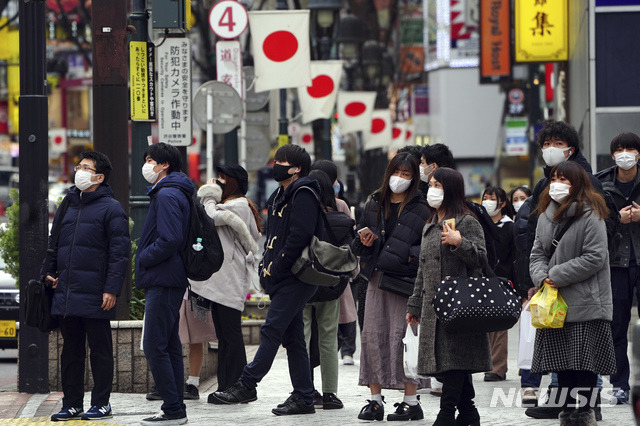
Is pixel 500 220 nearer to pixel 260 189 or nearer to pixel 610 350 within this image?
pixel 610 350

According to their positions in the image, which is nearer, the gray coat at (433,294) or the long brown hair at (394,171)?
the gray coat at (433,294)

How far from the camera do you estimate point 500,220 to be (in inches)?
457

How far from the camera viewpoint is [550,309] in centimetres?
779

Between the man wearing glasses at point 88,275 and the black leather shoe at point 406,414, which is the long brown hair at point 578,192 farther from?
the man wearing glasses at point 88,275

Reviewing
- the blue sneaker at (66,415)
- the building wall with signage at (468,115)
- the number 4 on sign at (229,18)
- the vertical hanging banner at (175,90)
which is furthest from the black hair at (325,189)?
the building wall with signage at (468,115)

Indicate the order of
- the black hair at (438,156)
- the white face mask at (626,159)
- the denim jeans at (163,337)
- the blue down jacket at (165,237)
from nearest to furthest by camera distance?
the blue down jacket at (165,237) < the denim jeans at (163,337) < the white face mask at (626,159) < the black hair at (438,156)

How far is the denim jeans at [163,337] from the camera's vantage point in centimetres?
847

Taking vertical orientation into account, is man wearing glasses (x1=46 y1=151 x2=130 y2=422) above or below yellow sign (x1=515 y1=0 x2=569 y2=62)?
below

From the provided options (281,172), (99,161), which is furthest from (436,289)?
(99,161)

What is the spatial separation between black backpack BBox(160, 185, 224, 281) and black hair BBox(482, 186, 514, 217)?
144 inches

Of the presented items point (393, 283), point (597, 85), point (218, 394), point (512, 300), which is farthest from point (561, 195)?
point (597, 85)

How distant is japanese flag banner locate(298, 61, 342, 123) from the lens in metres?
22.9

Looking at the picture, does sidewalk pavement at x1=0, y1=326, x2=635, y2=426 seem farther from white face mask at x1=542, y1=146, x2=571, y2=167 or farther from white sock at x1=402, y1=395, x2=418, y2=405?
white face mask at x1=542, y1=146, x2=571, y2=167

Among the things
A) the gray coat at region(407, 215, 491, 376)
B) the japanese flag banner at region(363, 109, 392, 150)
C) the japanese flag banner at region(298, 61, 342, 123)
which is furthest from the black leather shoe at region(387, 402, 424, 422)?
the japanese flag banner at region(363, 109, 392, 150)
